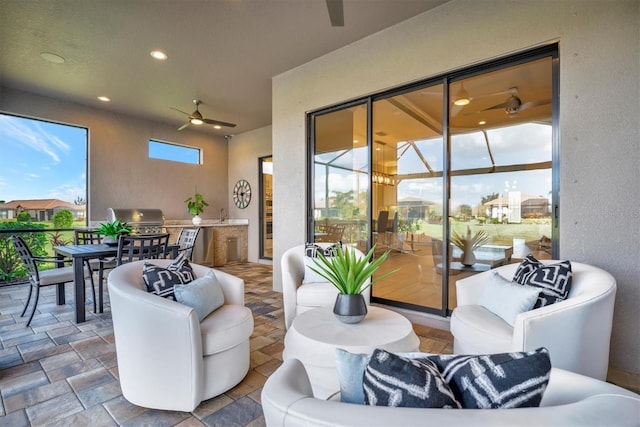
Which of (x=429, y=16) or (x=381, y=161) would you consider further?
(x=381, y=161)

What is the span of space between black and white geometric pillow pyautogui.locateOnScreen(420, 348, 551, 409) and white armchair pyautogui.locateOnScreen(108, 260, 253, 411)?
54.3 inches

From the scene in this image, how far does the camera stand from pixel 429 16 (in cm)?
299

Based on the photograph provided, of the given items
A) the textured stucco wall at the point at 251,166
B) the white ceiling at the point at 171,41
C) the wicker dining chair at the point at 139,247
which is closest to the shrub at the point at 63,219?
the white ceiling at the point at 171,41

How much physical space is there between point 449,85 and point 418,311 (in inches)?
92.1

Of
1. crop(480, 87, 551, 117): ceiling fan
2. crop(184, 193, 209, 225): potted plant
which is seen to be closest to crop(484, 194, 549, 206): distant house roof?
crop(480, 87, 551, 117): ceiling fan

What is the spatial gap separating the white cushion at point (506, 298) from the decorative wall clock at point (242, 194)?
5871 mm

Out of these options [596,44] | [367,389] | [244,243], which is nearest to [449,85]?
[596,44]

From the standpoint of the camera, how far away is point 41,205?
5078 mm

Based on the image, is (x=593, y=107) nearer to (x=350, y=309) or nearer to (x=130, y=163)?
(x=350, y=309)

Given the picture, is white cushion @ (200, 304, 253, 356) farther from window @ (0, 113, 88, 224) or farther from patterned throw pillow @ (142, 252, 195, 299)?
window @ (0, 113, 88, 224)

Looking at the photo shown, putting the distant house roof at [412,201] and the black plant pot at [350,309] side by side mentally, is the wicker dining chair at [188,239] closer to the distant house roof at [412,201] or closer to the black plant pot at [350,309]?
the distant house roof at [412,201]

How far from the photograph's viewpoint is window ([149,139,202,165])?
20.9 ft

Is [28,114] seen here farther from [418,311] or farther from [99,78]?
[418,311]

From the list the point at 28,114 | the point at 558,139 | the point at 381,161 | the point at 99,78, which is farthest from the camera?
the point at 28,114
